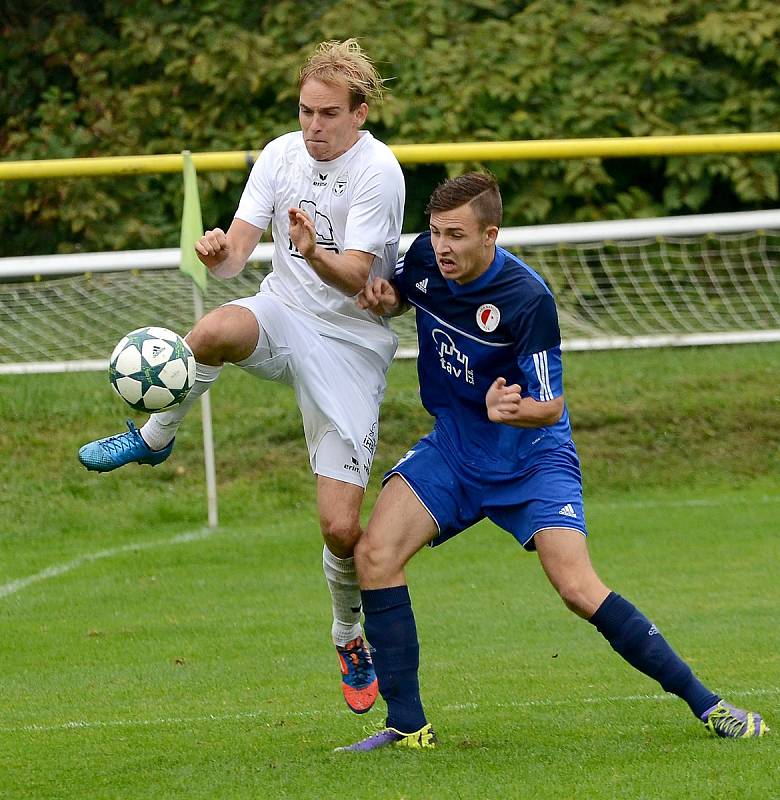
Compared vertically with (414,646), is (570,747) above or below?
below

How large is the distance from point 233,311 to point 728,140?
545 centimetres

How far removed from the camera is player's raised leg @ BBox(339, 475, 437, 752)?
5289mm

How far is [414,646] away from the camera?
17.5 feet

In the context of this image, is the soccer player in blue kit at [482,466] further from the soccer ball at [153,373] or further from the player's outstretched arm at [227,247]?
the soccer ball at [153,373]

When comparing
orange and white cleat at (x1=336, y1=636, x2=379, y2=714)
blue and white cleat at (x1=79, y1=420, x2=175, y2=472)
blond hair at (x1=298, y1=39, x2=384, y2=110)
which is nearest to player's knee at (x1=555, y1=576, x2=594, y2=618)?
orange and white cleat at (x1=336, y1=636, x2=379, y2=714)

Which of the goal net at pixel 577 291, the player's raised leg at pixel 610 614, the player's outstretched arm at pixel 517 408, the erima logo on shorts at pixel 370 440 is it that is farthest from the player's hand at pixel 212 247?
the goal net at pixel 577 291

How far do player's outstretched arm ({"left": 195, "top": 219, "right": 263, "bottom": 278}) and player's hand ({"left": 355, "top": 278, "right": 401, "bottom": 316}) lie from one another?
1.59 ft

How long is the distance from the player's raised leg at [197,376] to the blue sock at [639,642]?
1632mm

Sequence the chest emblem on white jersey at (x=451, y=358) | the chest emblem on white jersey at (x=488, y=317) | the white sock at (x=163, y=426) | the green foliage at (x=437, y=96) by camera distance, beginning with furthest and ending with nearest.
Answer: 1. the green foliage at (x=437, y=96)
2. the white sock at (x=163, y=426)
3. the chest emblem on white jersey at (x=451, y=358)
4. the chest emblem on white jersey at (x=488, y=317)

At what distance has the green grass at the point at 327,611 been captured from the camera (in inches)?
202

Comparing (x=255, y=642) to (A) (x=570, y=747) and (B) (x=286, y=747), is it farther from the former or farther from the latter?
(A) (x=570, y=747)

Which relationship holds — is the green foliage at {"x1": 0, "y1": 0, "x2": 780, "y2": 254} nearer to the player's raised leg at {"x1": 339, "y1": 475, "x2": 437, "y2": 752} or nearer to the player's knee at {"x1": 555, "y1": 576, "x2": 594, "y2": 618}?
the player's raised leg at {"x1": 339, "y1": 475, "x2": 437, "y2": 752}

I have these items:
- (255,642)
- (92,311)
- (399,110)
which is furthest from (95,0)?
(255,642)

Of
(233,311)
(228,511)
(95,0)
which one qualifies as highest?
(95,0)
